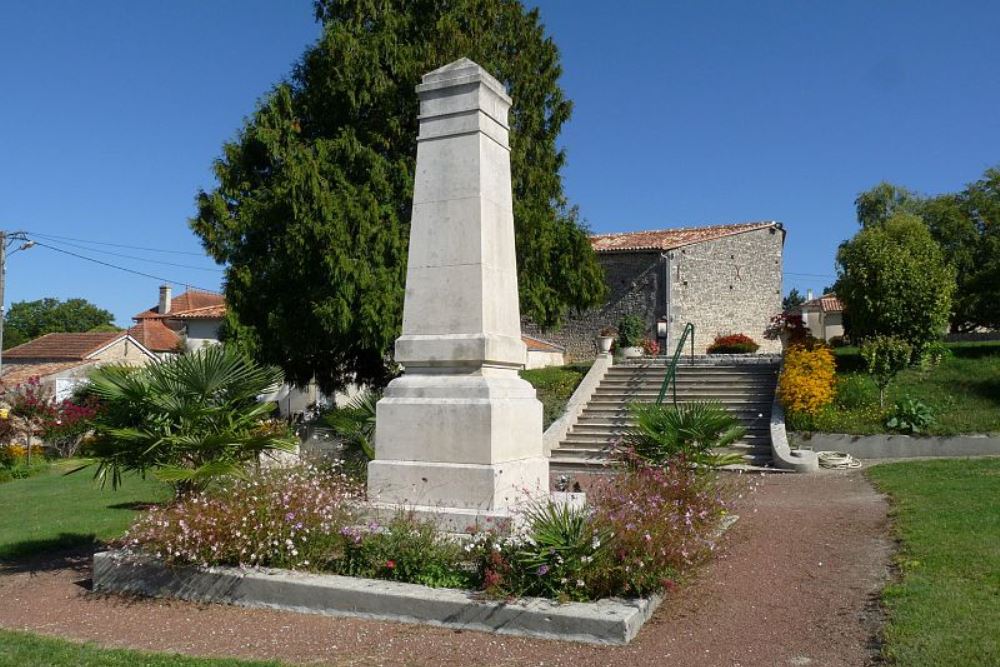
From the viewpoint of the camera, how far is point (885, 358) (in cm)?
1595

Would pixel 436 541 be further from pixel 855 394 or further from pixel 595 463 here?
pixel 855 394

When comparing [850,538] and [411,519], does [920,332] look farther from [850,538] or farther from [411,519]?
[411,519]

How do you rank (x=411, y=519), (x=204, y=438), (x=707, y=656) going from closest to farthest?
(x=707, y=656) < (x=411, y=519) < (x=204, y=438)

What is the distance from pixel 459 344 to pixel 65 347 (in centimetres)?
3356

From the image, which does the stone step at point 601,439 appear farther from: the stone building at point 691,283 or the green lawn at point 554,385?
the stone building at point 691,283

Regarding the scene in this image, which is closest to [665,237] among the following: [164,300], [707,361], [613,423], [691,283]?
[691,283]

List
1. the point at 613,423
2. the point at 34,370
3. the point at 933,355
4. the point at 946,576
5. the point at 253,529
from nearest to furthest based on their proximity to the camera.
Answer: the point at 946,576, the point at 253,529, the point at 613,423, the point at 933,355, the point at 34,370

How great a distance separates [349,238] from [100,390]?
28.3ft

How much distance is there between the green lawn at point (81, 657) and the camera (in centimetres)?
459

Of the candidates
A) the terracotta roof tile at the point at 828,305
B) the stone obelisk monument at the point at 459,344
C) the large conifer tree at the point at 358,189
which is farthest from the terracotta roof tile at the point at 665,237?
the stone obelisk monument at the point at 459,344

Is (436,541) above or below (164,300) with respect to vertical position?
below

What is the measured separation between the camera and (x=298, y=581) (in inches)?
224

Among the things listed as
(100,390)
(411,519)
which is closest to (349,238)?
(100,390)

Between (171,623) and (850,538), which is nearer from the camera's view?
(171,623)
